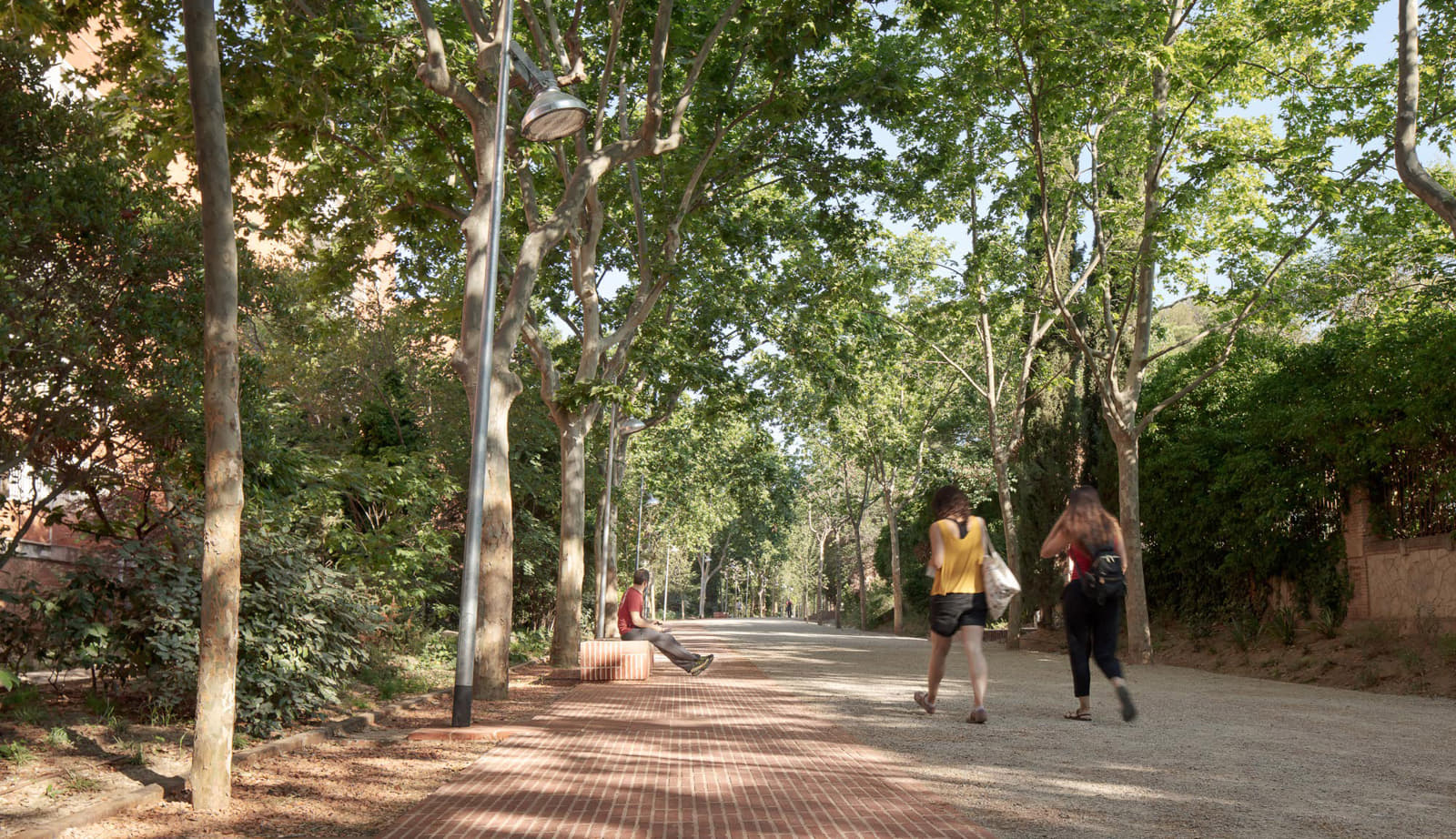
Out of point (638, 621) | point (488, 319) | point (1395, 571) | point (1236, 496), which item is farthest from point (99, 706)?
point (1236, 496)

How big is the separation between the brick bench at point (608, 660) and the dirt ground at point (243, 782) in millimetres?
5810

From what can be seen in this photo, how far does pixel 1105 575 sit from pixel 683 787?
414 cm

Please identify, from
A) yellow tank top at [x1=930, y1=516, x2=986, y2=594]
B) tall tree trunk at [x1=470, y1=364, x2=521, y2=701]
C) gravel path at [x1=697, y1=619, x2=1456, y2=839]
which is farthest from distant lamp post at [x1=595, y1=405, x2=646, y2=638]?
yellow tank top at [x1=930, y1=516, x2=986, y2=594]

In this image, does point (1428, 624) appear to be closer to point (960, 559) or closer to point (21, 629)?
point (960, 559)

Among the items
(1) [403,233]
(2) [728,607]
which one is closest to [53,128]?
(1) [403,233]

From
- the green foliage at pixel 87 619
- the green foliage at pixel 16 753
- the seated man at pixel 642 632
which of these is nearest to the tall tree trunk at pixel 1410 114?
the seated man at pixel 642 632

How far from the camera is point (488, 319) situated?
934cm

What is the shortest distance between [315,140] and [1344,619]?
1654cm

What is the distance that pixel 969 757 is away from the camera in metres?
7.12

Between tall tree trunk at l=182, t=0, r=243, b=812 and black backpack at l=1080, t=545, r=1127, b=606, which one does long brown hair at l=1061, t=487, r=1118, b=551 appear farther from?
tall tree trunk at l=182, t=0, r=243, b=812

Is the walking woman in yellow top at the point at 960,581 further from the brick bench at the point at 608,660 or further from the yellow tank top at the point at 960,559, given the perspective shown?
the brick bench at the point at 608,660

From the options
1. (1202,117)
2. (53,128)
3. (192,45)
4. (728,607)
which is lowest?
(728,607)

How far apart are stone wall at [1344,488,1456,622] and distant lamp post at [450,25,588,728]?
1317 cm

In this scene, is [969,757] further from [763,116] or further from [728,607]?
[728,607]
